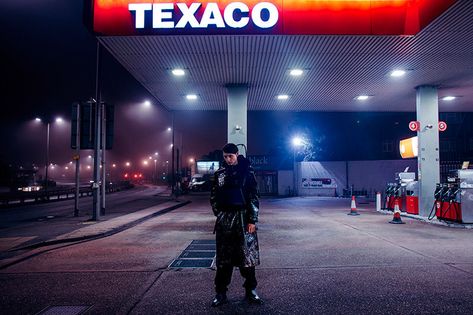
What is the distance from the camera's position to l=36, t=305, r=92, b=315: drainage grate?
4359 millimetres

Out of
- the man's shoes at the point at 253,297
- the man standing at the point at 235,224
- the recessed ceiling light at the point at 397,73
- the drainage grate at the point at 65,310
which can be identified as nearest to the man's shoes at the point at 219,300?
the man standing at the point at 235,224

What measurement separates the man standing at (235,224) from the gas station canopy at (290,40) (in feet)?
23.4

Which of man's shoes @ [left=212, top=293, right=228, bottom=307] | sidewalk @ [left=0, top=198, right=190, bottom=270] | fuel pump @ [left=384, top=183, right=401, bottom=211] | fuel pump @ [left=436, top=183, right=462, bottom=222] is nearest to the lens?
man's shoes @ [left=212, top=293, right=228, bottom=307]

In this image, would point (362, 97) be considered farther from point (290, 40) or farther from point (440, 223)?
point (290, 40)

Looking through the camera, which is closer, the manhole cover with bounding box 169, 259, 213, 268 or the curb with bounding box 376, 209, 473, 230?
the manhole cover with bounding box 169, 259, 213, 268

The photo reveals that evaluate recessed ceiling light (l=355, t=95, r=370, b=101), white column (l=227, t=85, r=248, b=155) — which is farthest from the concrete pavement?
recessed ceiling light (l=355, t=95, r=370, b=101)

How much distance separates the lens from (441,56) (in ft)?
41.7

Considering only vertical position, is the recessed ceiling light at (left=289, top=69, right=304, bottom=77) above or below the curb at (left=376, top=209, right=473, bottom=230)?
above

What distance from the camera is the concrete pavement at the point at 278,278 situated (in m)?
4.55

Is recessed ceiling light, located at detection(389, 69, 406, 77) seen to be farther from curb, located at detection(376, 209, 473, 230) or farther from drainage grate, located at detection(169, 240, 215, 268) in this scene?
drainage grate, located at detection(169, 240, 215, 268)

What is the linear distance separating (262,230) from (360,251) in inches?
165

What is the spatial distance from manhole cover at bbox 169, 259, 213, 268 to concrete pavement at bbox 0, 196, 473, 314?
240 mm

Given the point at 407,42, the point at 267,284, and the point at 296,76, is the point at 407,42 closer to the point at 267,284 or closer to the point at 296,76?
the point at 296,76

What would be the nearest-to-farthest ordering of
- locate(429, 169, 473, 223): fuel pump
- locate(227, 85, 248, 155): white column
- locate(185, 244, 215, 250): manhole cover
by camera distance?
locate(185, 244, 215, 250): manhole cover < locate(429, 169, 473, 223): fuel pump < locate(227, 85, 248, 155): white column
